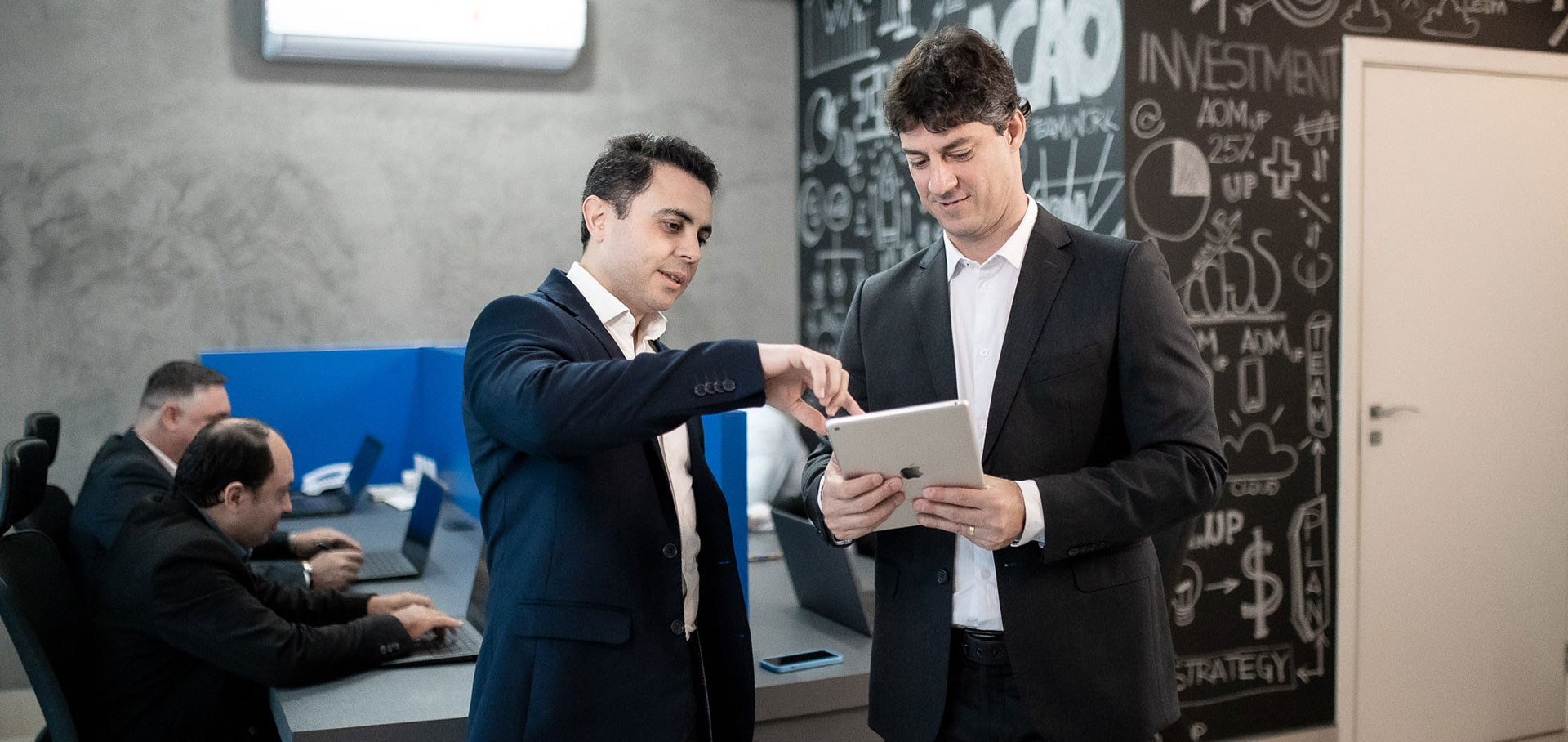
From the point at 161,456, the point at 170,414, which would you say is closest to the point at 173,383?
the point at 170,414

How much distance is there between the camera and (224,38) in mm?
4641

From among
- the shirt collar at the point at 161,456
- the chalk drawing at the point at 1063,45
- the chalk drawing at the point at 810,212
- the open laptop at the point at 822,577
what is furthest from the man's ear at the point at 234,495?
the chalk drawing at the point at 810,212

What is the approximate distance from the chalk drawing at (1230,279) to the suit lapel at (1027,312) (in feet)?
6.16

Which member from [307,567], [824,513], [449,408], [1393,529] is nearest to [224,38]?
[449,408]

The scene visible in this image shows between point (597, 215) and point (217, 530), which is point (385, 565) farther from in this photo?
point (597, 215)

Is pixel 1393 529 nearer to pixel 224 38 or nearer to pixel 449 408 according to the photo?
pixel 449 408

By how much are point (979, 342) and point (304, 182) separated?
3835 mm

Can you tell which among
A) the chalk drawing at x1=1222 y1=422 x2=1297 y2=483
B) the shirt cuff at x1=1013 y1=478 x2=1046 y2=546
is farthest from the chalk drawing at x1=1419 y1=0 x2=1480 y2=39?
the shirt cuff at x1=1013 y1=478 x2=1046 y2=546

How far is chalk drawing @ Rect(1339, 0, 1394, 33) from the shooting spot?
11.6 feet

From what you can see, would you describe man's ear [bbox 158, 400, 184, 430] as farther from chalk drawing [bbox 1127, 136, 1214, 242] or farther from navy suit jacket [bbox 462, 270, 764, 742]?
chalk drawing [bbox 1127, 136, 1214, 242]

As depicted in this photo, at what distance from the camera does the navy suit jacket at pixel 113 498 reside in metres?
2.85

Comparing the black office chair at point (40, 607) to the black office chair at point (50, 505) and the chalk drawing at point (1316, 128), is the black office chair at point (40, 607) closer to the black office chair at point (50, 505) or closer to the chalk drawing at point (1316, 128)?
the black office chair at point (50, 505)

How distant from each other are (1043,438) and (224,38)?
414cm

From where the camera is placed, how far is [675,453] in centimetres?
165
